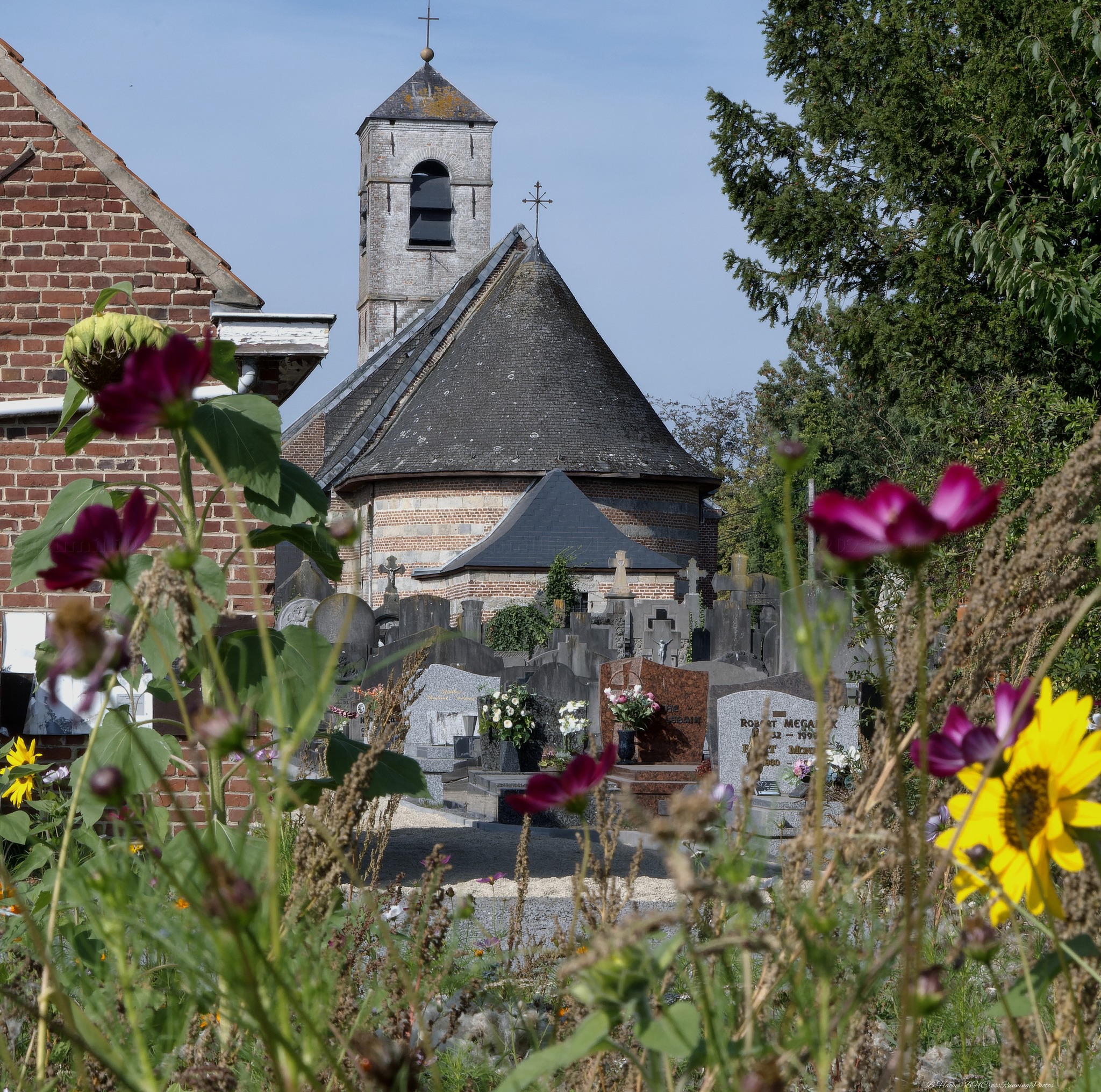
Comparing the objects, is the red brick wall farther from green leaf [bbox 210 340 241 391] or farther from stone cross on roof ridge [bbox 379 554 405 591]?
stone cross on roof ridge [bbox 379 554 405 591]

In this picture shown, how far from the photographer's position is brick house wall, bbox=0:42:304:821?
22.9 feet

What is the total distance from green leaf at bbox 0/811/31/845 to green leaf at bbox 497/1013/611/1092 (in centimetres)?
308

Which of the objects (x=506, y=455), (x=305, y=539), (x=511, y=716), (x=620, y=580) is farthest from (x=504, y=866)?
(x=506, y=455)

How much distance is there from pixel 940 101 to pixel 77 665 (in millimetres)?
14272

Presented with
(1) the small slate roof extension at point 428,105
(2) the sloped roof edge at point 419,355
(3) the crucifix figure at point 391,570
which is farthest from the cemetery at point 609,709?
(1) the small slate roof extension at point 428,105

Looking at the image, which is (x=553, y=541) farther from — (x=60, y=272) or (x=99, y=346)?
(x=99, y=346)

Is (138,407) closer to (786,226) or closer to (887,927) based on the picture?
(887,927)

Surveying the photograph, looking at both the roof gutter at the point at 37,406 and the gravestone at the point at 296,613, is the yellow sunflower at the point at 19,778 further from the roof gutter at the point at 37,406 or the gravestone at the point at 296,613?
the gravestone at the point at 296,613

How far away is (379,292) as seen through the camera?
48094 mm

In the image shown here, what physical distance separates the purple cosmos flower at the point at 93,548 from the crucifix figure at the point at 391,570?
29588 mm

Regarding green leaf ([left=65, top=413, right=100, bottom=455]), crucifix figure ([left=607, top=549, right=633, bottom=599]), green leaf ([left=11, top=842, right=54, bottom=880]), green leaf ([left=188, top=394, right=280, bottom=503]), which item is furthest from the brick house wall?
crucifix figure ([left=607, top=549, right=633, bottom=599])

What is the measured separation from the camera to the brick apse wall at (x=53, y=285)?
699cm

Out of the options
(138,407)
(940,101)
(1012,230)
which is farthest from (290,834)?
(940,101)

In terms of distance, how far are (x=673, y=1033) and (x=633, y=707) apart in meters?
10.6
